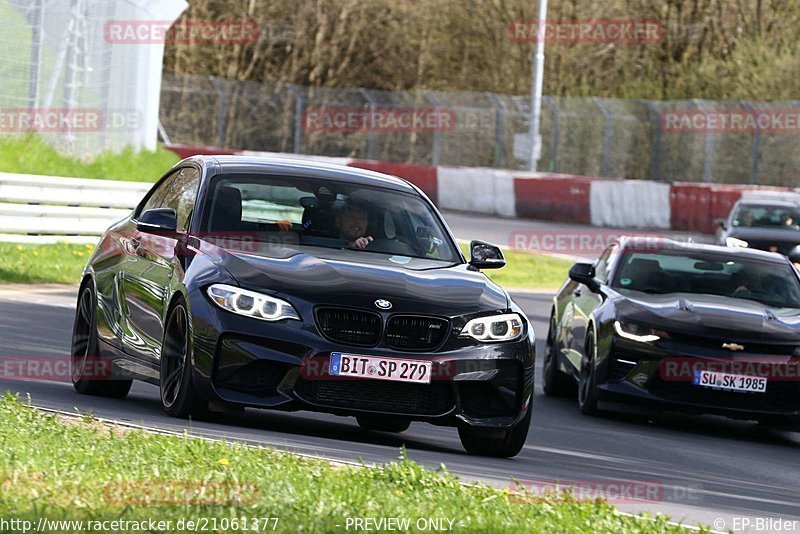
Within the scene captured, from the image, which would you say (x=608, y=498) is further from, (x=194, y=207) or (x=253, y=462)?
(x=194, y=207)

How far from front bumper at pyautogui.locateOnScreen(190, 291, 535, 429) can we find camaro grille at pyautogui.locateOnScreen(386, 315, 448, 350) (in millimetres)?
57

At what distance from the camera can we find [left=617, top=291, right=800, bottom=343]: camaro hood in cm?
1245

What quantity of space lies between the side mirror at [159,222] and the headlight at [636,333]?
397 centimetres

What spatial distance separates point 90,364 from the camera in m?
10.9

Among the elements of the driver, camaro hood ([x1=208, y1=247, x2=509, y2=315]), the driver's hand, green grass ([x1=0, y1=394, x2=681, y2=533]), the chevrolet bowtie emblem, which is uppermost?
the driver

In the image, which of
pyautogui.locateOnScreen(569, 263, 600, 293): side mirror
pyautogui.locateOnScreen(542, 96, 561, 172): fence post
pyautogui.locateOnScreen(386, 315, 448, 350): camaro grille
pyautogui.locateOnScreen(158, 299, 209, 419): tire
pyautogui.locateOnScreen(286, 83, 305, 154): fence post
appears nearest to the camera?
pyautogui.locateOnScreen(386, 315, 448, 350): camaro grille

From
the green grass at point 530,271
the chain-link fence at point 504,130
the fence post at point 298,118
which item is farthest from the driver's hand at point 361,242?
the fence post at point 298,118

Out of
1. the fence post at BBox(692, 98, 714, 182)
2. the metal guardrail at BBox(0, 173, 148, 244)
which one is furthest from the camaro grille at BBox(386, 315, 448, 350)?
the fence post at BBox(692, 98, 714, 182)

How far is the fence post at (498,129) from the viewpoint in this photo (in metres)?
46.2

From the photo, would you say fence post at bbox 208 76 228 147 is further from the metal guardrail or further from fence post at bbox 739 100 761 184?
the metal guardrail

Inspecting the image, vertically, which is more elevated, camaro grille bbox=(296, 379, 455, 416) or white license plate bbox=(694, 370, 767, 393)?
camaro grille bbox=(296, 379, 455, 416)

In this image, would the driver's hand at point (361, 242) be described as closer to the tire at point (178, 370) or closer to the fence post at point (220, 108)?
the tire at point (178, 370)

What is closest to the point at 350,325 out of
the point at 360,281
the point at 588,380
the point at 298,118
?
the point at 360,281

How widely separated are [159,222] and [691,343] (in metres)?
4.36
